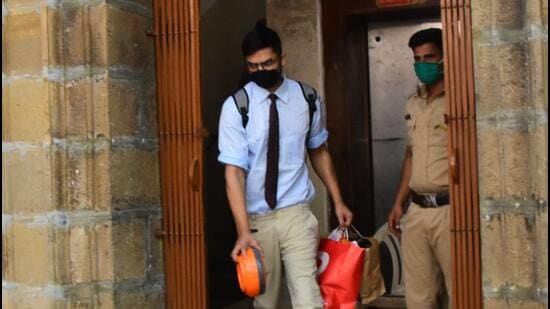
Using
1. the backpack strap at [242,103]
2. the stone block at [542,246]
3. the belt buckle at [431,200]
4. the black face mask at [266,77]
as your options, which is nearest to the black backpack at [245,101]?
the backpack strap at [242,103]

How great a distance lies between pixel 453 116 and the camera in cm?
419

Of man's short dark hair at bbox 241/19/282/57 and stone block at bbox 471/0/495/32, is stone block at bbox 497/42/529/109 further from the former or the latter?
man's short dark hair at bbox 241/19/282/57

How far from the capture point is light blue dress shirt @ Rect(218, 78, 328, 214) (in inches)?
183

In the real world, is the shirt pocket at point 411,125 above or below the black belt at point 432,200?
above

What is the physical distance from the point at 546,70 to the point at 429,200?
1360 millimetres

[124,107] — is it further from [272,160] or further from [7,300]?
[7,300]

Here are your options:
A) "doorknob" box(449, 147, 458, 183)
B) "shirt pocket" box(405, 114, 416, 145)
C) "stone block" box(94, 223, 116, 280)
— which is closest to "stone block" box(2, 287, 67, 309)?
"stone block" box(94, 223, 116, 280)

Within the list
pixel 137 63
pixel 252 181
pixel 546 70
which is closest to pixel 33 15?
pixel 137 63

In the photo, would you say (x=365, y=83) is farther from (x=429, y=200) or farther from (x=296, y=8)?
(x=429, y=200)

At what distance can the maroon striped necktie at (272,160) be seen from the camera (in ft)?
15.3

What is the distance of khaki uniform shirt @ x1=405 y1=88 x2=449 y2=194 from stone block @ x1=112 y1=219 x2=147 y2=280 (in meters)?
1.63

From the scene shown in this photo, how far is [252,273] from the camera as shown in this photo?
436 centimetres

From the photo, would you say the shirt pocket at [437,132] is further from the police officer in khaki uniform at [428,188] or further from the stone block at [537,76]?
the stone block at [537,76]

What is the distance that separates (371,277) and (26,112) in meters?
2.21
